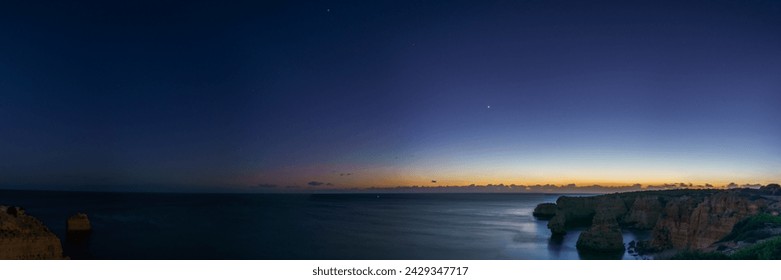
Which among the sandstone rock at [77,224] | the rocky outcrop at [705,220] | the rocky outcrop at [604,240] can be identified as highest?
the rocky outcrop at [705,220]

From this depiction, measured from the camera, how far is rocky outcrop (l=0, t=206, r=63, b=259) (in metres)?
5.62

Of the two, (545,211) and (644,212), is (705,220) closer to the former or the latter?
(644,212)

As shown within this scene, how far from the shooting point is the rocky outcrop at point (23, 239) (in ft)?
18.4

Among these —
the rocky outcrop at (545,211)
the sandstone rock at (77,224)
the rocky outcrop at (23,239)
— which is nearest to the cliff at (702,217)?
the rocky outcrop at (23,239)

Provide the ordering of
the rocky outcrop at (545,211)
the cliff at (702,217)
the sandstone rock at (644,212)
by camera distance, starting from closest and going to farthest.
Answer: the cliff at (702,217) < the sandstone rock at (644,212) < the rocky outcrop at (545,211)

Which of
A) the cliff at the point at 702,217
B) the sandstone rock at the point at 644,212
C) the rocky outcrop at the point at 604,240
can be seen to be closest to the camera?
the cliff at the point at 702,217

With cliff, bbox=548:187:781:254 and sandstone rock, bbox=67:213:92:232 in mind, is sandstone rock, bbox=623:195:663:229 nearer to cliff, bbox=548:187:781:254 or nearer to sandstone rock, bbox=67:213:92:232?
cliff, bbox=548:187:781:254

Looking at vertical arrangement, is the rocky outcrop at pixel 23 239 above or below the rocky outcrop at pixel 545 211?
above

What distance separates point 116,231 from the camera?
2472 centimetres

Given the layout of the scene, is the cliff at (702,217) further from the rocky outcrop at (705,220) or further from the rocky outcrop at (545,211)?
the rocky outcrop at (545,211)

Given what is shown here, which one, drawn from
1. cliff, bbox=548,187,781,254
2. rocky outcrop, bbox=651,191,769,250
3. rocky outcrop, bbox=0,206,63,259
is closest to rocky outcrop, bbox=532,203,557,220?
cliff, bbox=548,187,781,254
